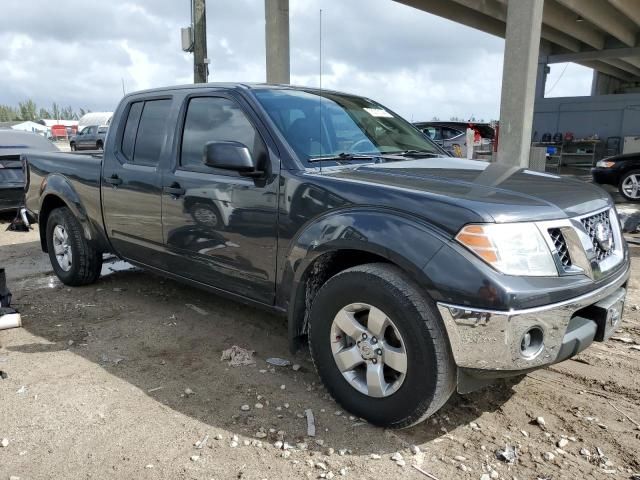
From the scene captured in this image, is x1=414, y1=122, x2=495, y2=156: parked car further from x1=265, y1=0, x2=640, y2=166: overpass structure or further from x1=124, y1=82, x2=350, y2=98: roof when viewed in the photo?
x1=124, y1=82, x2=350, y2=98: roof

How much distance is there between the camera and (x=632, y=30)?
21359 millimetres

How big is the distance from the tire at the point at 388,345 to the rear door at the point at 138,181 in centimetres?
170

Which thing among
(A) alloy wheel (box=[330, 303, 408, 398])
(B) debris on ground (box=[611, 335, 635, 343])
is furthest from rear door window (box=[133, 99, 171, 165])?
(B) debris on ground (box=[611, 335, 635, 343])

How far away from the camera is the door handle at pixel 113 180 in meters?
4.30

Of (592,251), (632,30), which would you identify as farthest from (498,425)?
(632,30)

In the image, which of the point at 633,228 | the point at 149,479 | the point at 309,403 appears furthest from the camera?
the point at 633,228

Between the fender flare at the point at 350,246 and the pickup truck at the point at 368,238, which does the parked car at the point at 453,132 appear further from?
the fender flare at the point at 350,246

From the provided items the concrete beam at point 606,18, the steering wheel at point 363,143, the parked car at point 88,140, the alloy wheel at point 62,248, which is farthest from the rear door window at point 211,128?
the parked car at point 88,140

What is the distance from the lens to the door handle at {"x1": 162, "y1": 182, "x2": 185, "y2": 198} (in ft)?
12.1

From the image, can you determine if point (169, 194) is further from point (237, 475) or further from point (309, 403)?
point (237, 475)

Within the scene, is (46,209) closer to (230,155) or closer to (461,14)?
(230,155)

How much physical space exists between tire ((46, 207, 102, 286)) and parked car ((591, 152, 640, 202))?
10164 millimetres

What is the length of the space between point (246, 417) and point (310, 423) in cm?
35

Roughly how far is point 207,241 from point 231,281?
317 mm
